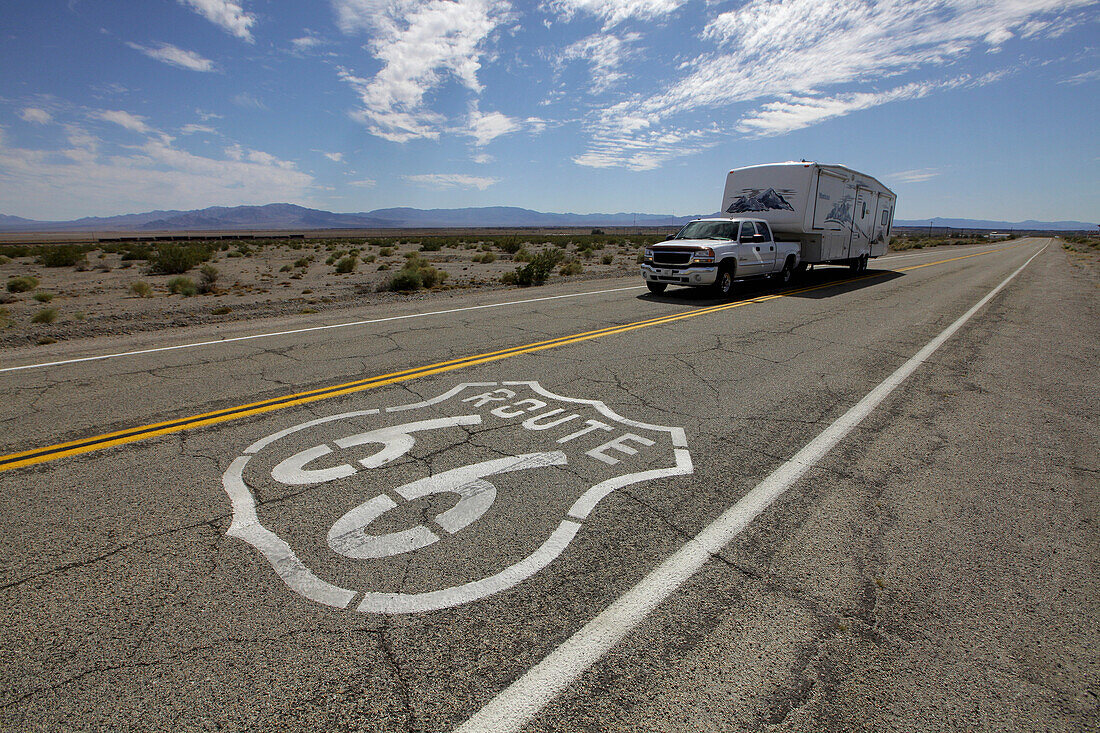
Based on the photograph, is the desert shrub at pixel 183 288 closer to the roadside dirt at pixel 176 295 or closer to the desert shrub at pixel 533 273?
the roadside dirt at pixel 176 295

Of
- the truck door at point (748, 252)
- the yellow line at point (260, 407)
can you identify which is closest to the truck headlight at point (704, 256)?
the truck door at point (748, 252)

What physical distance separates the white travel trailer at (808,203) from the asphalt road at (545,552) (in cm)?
1072

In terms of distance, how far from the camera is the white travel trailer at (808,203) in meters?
16.0

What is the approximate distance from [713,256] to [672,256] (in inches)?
39.1

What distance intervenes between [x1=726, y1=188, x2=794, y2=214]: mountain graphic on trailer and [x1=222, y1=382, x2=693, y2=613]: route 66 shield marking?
1363 centimetres

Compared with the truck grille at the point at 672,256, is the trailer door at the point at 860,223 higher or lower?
higher

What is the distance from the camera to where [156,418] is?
5090 mm

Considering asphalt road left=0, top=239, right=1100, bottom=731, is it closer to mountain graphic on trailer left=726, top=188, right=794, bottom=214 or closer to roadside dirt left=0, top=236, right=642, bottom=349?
roadside dirt left=0, top=236, right=642, bottom=349

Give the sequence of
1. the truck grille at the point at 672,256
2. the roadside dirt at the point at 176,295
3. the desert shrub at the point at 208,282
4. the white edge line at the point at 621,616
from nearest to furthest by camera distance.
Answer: the white edge line at the point at 621,616 < the roadside dirt at the point at 176,295 < the truck grille at the point at 672,256 < the desert shrub at the point at 208,282

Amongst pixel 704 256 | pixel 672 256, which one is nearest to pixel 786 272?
pixel 704 256

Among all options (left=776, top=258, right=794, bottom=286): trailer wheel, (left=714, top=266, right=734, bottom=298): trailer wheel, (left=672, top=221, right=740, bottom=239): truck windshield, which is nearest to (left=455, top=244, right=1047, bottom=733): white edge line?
(left=714, top=266, right=734, bottom=298): trailer wheel

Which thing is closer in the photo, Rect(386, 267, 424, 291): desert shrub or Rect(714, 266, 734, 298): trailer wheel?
Rect(714, 266, 734, 298): trailer wheel

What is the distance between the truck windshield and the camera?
14289mm

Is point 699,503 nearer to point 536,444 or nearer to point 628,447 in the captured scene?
point 628,447
